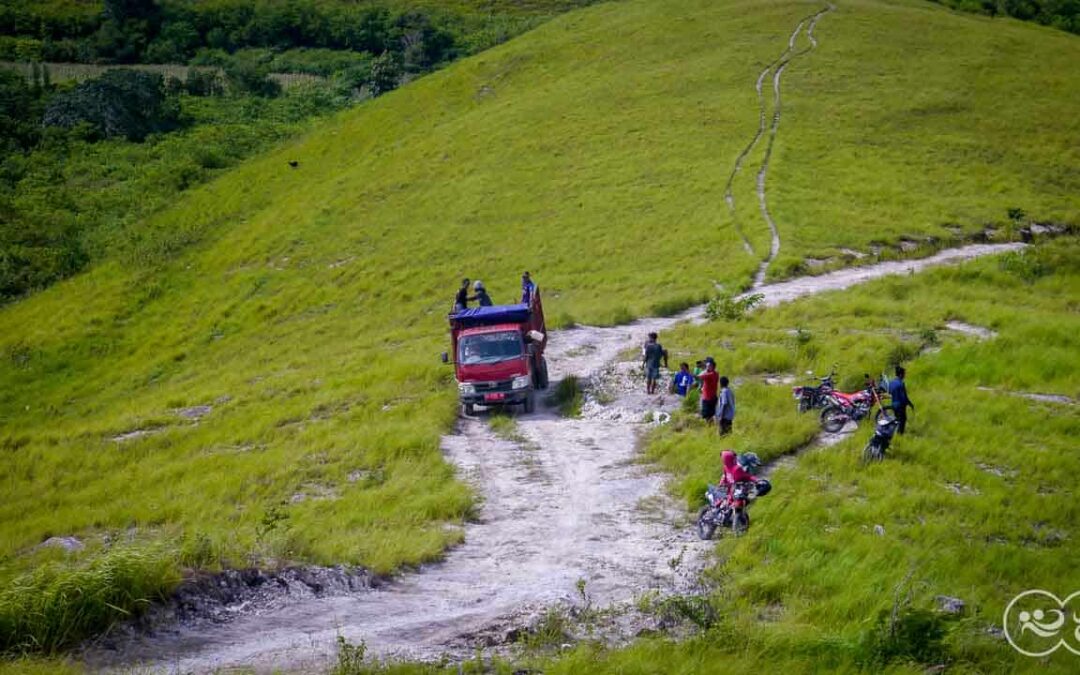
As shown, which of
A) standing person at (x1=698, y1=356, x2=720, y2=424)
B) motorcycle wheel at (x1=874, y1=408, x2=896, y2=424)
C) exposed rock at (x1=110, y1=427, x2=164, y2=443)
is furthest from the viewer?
exposed rock at (x1=110, y1=427, x2=164, y2=443)

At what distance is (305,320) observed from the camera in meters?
42.0

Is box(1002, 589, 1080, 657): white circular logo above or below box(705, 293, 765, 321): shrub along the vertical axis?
below

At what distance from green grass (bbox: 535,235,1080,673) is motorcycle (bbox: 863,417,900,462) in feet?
0.75

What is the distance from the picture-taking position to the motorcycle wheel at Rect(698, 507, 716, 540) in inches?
545

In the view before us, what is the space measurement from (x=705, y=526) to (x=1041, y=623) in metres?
4.72

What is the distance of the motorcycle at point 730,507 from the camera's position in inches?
535

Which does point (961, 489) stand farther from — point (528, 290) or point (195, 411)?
point (195, 411)

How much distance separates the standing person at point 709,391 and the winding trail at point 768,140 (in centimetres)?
1586

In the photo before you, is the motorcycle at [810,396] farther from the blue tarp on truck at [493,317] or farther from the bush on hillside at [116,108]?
the bush on hillside at [116,108]

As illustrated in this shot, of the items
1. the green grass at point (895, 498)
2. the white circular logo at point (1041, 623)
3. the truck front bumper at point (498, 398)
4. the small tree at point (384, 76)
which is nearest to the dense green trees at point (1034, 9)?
the small tree at point (384, 76)

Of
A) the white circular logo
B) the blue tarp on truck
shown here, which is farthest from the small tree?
the white circular logo

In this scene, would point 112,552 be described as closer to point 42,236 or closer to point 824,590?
point 824,590

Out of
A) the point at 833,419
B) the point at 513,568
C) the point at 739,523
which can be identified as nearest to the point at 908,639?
the point at 739,523

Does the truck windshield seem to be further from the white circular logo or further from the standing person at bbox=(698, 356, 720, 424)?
the white circular logo
